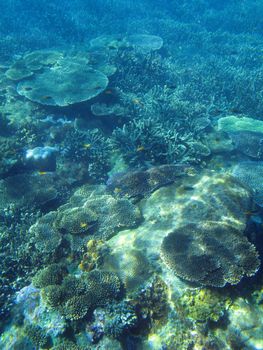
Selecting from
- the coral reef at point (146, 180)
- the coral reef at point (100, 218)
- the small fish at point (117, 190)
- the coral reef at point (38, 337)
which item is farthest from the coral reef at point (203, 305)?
the small fish at point (117, 190)

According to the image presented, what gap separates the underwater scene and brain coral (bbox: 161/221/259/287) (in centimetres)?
2

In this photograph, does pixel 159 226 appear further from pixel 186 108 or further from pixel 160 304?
pixel 186 108

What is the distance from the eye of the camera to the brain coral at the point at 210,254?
180 inches

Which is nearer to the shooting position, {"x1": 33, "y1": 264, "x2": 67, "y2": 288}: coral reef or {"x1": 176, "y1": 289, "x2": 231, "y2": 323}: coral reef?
{"x1": 176, "y1": 289, "x2": 231, "y2": 323}: coral reef

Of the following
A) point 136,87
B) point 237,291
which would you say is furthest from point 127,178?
point 136,87

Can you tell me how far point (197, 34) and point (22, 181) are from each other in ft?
71.1

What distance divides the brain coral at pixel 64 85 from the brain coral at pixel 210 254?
6697mm

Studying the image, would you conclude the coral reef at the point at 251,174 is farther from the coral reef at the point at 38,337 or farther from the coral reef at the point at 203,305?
the coral reef at the point at 38,337

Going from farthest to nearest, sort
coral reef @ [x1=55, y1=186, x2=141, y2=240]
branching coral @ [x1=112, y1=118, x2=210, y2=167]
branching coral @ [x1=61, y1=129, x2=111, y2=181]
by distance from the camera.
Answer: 1. branching coral @ [x1=61, y1=129, x2=111, y2=181]
2. branching coral @ [x1=112, y1=118, x2=210, y2=167]
3. coral reef @ [x1=55, y1=186, x2=141, y2=240]

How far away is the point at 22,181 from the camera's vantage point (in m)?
7.78

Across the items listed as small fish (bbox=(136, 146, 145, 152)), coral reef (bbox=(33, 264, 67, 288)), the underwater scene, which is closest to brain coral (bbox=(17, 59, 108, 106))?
the underwater scene

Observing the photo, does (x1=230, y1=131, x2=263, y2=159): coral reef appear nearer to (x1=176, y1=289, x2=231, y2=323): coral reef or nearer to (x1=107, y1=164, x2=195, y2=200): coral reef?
(x1=107, y1=164, x2=195, y2=200): coral reef

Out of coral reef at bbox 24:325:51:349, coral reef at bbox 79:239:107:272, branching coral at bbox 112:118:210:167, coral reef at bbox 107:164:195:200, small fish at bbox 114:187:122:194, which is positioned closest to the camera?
coral reef at bbox 24:325:51:349

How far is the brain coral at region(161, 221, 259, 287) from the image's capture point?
458cm
